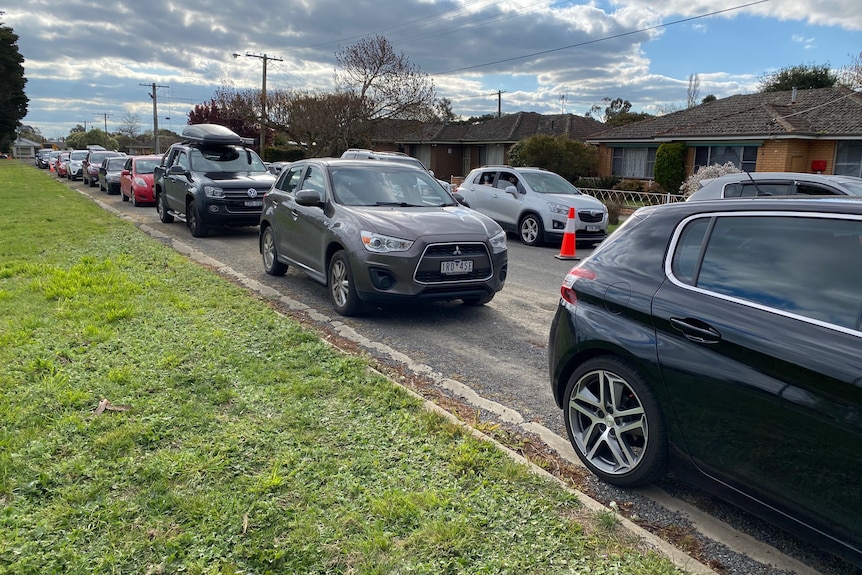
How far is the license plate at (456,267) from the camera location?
6.73 meters

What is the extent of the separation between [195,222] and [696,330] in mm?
12121

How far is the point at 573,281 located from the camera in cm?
396

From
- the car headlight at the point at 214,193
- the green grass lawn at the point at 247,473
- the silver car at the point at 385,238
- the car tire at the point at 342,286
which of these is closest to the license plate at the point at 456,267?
the silver car at the point at 385,238

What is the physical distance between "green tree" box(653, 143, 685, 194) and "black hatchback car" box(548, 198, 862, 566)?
26.2m

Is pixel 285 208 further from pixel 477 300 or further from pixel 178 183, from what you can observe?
pixel 178 183

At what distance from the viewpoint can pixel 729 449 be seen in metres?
2.99

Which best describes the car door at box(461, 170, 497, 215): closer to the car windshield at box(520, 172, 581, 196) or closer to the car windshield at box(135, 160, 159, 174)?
the car windshield at box(520, 172, 581, 196)

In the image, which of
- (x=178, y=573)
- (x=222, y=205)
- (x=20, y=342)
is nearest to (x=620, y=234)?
(x=178, y=573)

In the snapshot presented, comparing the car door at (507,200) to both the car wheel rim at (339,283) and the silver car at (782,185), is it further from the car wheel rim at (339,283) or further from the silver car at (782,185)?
the car wheel rim at (339,283)

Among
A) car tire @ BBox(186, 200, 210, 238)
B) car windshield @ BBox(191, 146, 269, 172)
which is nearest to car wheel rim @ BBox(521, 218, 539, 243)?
car windshield @ BBox(191, 146, 269, 172)

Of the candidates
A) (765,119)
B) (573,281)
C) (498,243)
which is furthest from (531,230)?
(765,119)

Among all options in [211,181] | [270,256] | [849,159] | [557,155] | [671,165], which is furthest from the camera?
[557,155]

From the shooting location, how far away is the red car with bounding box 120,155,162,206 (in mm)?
19844

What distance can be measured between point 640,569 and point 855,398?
1092 mm
